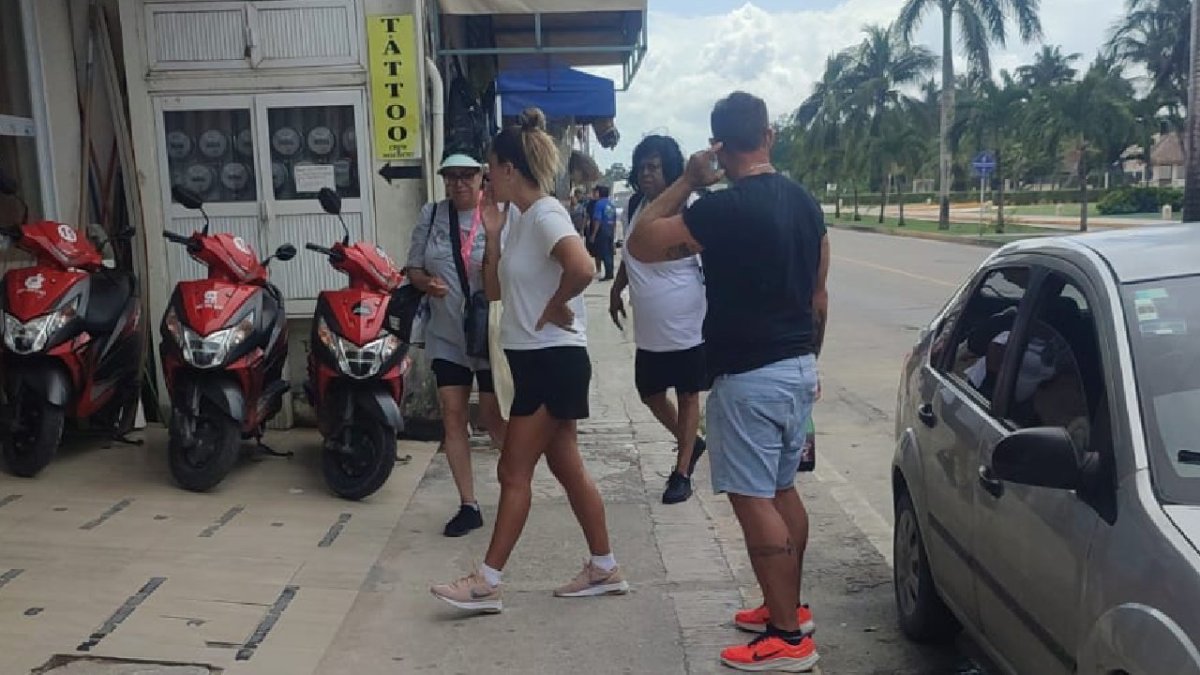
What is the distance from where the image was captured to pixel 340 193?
701 centimetres

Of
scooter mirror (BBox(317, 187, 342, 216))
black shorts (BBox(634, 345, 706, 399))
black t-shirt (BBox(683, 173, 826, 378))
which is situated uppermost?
scooter mirror (BBox(317, 187, 342, 216))

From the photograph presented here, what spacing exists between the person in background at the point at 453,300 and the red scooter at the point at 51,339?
6.17ft

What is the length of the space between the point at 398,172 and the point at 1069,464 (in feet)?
16.5

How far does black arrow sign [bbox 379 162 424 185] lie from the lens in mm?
6910

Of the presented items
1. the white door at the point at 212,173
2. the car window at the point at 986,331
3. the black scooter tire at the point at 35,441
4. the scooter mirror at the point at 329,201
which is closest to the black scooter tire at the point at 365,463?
the scooter mirror at the point at 329,201

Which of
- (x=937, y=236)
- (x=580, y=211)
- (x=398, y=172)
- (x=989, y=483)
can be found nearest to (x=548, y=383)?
(x=989, y=483)

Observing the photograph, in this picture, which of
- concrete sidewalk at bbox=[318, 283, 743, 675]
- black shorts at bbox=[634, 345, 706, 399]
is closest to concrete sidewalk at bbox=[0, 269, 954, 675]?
concrete sidewalk at bbox=[318, 283, 743, 675]

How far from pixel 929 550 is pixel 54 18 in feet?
19.3

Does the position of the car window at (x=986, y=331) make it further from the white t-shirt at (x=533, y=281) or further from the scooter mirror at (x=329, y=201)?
the scooter mirror at (x=329, y=201)

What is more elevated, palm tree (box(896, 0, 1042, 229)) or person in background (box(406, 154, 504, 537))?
palm tree (box(896, 0, 1042, 229))

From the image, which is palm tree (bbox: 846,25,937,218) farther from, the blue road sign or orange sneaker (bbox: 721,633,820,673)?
orange sneaker (bbox: 721,633,820,673)

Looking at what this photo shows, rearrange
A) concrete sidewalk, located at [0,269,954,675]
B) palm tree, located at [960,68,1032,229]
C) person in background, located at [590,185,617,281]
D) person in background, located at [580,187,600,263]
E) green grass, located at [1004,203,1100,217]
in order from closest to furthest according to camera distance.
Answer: concrete sidewalk, located at [0,269,954,675], person in background, located at [590,185,617,281], person in background, located at [580,187,600,263], palm tree, located at [960,68,1032,229], green grass, located at [1004,203,1100,217]

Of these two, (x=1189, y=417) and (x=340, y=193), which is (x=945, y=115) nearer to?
(x=340, y=193)

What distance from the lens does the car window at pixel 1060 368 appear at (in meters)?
2.96
